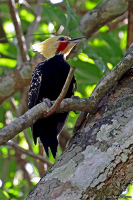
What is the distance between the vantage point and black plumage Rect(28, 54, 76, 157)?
320 centimetres

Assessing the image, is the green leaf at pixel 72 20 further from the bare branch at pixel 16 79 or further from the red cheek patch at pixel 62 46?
the bare branch at pixel 16 79

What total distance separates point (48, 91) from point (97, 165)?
5.56ft

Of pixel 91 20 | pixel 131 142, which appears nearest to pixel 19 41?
pixel 91 20

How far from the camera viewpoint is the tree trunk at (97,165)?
5.40 feet

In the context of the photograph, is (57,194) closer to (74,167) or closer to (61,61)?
(74,167)

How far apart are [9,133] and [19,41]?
2390 mm

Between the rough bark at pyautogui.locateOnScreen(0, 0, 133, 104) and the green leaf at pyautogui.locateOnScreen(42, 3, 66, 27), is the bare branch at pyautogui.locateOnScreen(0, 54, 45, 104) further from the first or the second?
the green leaf at pyautogui.locateOnScreen(42, 3, 66, 27)

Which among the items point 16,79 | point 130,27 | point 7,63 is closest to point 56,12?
point 16,79

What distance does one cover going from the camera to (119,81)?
89.2 inches

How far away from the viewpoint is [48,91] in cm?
327

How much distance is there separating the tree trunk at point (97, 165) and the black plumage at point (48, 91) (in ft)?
Result: 4.17

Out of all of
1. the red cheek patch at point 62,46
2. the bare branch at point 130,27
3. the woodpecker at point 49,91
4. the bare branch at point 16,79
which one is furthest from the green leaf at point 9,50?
the bare branch at point 130,27

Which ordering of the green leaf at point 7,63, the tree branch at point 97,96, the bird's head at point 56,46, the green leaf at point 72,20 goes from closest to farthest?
the tree branch at point 97,96, the green leaf at point 72,20, the bird's head at point 56,46, the green leaf at point 7,63

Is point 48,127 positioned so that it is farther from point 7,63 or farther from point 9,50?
point 9,50
